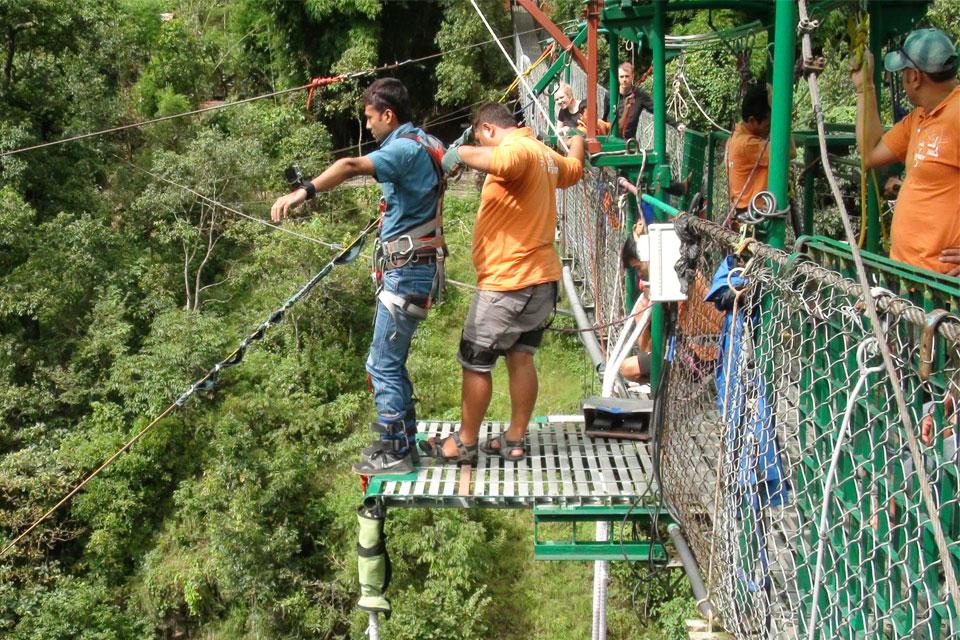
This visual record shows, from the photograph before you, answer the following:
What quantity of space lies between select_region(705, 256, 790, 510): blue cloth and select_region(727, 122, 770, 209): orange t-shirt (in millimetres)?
1558

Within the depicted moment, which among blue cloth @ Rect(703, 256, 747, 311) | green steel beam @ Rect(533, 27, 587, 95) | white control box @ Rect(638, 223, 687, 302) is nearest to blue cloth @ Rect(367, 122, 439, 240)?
white control box @ Rect(638, 223, 687, 302)

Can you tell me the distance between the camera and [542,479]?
3557 millimetres

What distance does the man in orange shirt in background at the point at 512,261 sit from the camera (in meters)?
3.39

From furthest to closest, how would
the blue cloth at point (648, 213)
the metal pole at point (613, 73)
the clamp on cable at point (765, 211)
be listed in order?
the metal pole at point (613, 73)
the blue cloth at point (648, 213)
the clamp on cable at point (765, 211)


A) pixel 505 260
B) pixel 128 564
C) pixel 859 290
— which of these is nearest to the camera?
pixel 859 290

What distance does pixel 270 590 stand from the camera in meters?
10.6

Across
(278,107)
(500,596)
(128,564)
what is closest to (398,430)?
(500,596)

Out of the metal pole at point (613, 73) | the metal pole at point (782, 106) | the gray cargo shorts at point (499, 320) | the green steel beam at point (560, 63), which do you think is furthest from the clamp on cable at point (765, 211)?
the green steel beam at point (560, 63)

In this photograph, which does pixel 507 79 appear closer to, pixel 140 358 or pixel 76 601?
pixel 140 358

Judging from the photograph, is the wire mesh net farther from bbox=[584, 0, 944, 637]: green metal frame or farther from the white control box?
the white control box

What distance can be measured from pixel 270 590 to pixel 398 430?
7.69 meters

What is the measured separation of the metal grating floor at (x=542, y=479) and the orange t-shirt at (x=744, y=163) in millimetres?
1184

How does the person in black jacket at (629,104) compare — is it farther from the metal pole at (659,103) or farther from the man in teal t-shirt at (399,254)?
the man in teal t-shirt at (399,254)

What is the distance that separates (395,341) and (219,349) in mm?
9560
